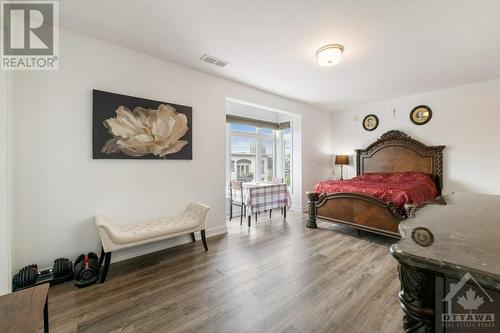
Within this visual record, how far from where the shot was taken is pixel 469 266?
0.57m

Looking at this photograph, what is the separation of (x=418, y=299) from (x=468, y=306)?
0.11 m

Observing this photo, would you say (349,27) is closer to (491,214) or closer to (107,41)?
(491,214)

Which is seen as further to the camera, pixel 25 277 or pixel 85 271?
pixel 85 271

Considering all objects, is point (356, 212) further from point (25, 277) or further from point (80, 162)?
point (25, 277)

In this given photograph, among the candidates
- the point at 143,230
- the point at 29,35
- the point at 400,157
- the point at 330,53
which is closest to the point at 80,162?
the point at 143,230

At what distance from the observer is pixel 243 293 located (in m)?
1.94

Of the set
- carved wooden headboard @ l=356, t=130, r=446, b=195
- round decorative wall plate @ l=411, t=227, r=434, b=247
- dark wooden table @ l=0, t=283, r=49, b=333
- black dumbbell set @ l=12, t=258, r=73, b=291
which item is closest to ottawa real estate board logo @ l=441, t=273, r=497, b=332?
round decorative wall plate @ l=411, t=227, r=434, b=247

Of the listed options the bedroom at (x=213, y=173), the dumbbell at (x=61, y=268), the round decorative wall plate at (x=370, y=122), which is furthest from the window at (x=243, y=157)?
the dumbbell at (x=61, y=268)

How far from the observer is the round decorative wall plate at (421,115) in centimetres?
437

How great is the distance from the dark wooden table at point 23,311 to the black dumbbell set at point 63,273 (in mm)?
1144

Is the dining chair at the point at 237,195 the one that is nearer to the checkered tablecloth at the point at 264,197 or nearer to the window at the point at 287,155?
the checkered tablecloth at the point at 264,197

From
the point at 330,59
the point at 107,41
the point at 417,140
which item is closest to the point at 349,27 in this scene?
the point at 330,59

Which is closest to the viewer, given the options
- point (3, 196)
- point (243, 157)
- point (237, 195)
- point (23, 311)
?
point (23, 311)

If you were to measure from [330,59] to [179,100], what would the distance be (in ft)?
7.01
